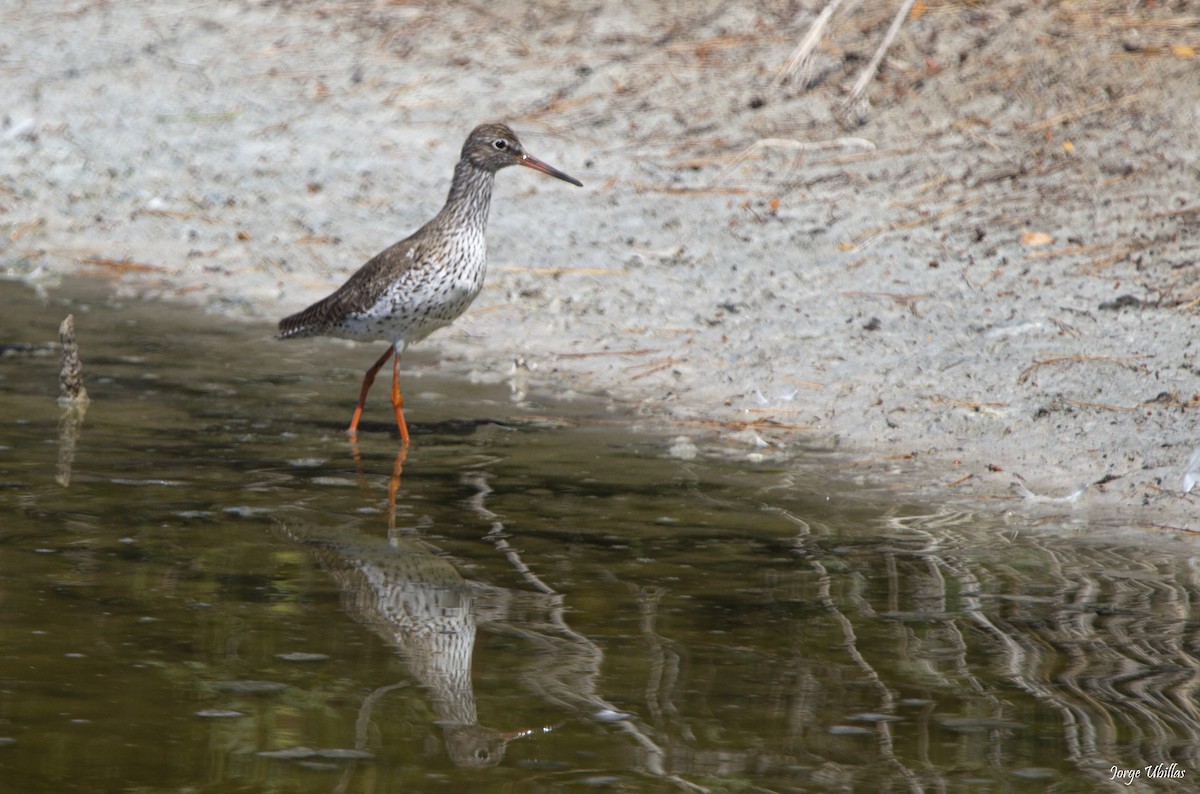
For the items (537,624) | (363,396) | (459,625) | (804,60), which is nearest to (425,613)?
(459,625)

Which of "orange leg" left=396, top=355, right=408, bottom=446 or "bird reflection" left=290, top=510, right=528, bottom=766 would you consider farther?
"orange leg" left=396, top=355, right=408, bottom=446

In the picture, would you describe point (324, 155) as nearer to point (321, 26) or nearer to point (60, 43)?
point (321, 26)

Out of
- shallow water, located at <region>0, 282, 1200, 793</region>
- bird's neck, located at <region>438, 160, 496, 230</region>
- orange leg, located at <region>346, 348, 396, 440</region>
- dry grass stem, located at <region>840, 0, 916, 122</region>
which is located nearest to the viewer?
shallow water, located at <region>0, 282, 1200, 793</region>

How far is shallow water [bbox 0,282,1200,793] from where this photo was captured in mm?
3832

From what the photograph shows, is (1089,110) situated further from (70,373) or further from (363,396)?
(70,373)

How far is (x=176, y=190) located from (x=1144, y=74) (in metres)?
7.05

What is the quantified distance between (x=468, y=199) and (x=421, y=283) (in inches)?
23.8

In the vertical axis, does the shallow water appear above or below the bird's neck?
below

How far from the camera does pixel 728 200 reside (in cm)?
1056

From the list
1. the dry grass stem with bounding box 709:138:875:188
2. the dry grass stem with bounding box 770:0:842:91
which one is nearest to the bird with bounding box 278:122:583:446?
the dry grass stem with bounding box 709:138:875:188

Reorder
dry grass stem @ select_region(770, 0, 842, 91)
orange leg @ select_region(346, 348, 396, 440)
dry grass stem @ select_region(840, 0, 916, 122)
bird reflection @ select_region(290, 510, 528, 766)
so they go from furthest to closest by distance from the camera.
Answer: dry grass stem @ select_region(770, 0, 842, 91), dry grass stem @ select_region(840, 0, 916, 122), orange leg @ select_region(346, 348, 396, 440), bird reflection @ select_region(290, 510, 528, 766)

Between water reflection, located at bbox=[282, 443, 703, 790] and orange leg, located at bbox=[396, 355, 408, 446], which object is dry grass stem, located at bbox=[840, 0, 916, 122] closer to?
orange leg, located at bbox=[396, 355, 408, 446]

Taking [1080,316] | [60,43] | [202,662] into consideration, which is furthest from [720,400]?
[60,43]

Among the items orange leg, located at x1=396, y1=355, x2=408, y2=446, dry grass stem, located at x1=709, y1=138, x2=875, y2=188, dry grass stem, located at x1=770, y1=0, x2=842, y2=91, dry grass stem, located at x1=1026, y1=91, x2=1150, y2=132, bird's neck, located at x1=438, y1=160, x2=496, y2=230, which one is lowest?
orange leg, located at x1=396, y1=355, x2=408, y2=446
